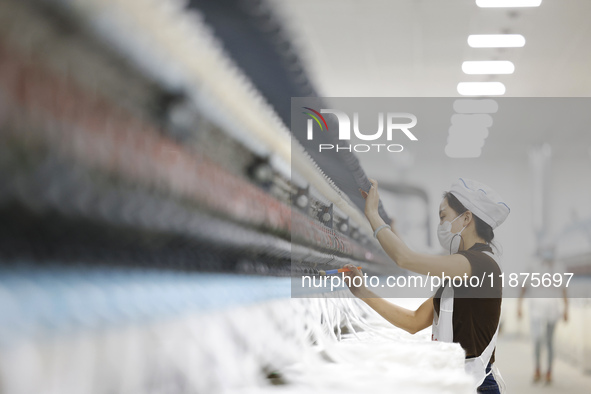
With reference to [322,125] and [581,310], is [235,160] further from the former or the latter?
[581,310]

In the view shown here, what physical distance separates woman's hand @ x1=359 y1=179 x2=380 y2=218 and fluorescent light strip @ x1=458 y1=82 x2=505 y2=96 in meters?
3.36

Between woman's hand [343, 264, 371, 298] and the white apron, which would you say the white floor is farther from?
woman's hand [343, 264, 371, 298]

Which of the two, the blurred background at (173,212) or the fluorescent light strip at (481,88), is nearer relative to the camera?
the blurred background at (173,212)

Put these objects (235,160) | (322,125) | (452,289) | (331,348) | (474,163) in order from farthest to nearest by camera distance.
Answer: (474,163)
(452,289)
(322,125)
(331,348)
(235,160)

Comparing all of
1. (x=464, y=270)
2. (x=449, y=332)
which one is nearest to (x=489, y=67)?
(x=464, y=270)

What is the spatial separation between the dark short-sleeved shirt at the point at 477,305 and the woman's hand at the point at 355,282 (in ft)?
1.25

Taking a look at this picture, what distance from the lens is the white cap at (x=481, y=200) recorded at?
1.58m

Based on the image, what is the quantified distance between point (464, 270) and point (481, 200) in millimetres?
206

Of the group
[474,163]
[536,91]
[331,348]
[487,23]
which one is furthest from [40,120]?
[536,91]

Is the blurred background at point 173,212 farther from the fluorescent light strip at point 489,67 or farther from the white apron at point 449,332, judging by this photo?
the fluorescent light strip at point 489,67

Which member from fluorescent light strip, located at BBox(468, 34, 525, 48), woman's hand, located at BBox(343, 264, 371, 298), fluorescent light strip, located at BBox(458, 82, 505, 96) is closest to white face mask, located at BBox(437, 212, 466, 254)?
woman's hand, located at BBox(343, 264, 371, 298)

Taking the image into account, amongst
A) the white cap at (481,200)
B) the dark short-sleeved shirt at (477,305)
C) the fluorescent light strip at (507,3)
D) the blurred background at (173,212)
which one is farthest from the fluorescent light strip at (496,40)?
the blurred background at (173,212)

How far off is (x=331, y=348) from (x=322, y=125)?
12.9 inches

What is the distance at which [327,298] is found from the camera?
961 mm
